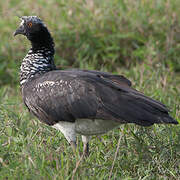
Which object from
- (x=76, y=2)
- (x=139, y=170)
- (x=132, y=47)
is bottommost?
(x=139, y=170)

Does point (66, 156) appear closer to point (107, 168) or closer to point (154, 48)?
point (107, 168)

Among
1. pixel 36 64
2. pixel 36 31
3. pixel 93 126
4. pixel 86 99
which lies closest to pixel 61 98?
pixel 86 99

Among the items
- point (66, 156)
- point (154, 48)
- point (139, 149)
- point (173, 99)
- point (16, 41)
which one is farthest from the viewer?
point (16, 41)

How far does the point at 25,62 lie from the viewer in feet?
16.0

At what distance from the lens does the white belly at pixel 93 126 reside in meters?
4.24

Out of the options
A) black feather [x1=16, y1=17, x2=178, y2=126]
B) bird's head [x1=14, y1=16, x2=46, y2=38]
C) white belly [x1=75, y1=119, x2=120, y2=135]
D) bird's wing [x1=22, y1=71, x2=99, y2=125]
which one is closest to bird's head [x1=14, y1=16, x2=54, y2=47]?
bird's head [x1=14, y1=16, x2=46, y2=38]

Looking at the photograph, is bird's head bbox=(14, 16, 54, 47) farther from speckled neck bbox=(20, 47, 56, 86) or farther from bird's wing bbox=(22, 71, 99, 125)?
bird's wing bbox=(22, 71, 99, 125)

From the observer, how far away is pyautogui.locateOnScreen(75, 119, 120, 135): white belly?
4.24 metres

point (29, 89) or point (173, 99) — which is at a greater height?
point (29, 89)

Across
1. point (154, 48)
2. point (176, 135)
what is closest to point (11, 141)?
point (176, 135)

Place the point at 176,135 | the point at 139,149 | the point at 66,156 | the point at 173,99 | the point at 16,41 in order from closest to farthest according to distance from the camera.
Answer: the point at 66,156, the point at 139,149, the point at 176,135, the point at 173,99, the point at 16,41

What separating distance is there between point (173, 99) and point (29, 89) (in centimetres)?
202

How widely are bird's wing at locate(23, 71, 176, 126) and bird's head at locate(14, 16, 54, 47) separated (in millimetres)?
503

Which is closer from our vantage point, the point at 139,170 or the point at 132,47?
the point at 139,170
